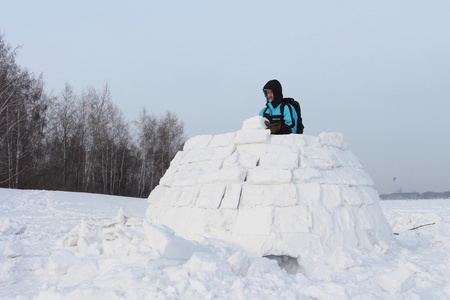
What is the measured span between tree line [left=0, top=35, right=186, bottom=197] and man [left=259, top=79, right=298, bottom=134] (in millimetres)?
15085

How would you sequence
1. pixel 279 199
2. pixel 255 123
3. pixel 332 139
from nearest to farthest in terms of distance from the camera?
pixel 279 199, pixel 255 123, pixel 332 139

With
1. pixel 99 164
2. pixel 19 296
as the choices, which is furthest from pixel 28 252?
pixel 99 164

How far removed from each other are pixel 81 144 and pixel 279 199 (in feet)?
61.9

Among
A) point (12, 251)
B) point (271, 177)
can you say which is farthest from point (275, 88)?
point (12, 251)

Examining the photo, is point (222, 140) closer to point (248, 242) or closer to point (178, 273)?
point (248, 242)

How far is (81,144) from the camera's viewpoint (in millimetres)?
20203

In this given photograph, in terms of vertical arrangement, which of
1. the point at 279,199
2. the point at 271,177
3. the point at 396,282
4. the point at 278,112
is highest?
the point at 278,112

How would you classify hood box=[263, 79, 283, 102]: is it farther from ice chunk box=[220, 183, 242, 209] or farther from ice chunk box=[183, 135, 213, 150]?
ice chunk box=[220, 183, 242, 209]

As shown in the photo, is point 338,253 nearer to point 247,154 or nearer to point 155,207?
point 247,154

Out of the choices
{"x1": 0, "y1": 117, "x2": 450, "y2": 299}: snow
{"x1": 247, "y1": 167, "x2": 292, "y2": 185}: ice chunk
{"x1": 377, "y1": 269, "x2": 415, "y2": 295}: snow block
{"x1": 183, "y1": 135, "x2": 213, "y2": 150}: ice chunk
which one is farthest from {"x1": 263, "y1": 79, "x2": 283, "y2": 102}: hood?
{"x1": 377, "y1": 269, "x2": 415, "y2": 295}: snow block

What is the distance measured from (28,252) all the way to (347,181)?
390 centimetres

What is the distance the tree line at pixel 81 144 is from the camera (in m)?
17.3

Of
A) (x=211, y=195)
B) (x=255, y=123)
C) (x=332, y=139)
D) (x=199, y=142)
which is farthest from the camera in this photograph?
(x=199, y=142)

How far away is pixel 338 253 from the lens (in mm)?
3486
